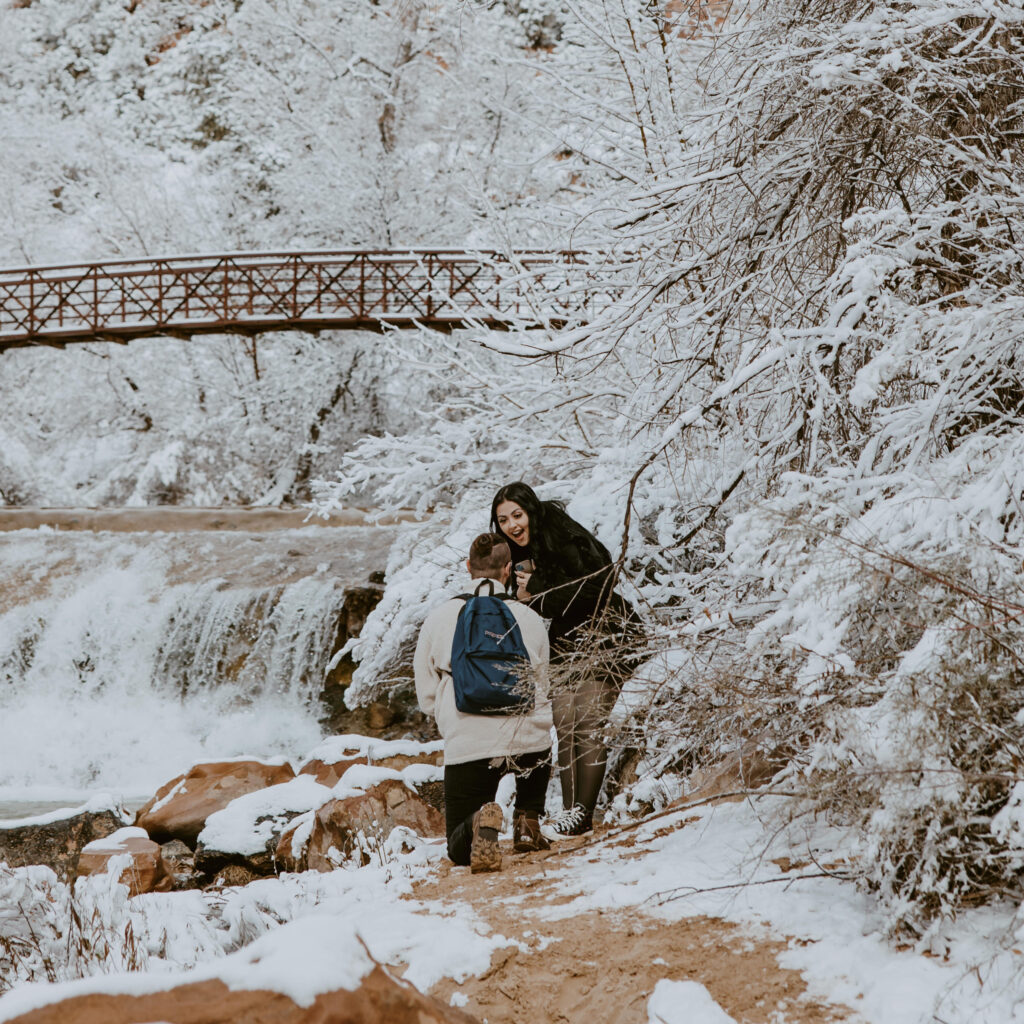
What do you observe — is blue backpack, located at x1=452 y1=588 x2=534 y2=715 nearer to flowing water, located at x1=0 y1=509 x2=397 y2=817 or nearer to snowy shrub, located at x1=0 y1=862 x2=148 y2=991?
snowy shrub, located at x1=0 y1=862 x2=148 y2=991

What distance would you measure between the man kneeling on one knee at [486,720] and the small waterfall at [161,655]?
6.44 m

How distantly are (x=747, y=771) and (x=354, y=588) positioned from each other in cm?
773

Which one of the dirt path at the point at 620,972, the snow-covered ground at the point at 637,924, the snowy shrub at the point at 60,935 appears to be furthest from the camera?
the snowy shrub at the point at 60,935

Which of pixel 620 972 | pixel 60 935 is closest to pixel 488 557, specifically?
pixel 620 972

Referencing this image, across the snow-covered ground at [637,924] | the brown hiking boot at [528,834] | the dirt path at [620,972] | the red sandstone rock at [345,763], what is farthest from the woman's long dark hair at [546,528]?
the red sandstone rock at [345,763]

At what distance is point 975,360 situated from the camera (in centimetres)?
323

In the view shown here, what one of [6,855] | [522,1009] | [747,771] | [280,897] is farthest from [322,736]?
[522,1009]

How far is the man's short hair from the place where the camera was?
395 centimetres

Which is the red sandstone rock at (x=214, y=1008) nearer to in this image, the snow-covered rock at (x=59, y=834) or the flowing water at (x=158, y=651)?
the snow-covered rock at (x=59, y=834)

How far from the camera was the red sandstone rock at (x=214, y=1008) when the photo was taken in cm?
183

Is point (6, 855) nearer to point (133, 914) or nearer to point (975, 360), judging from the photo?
point (133, 914)

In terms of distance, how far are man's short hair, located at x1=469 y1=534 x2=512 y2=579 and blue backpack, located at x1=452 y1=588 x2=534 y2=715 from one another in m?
0.14

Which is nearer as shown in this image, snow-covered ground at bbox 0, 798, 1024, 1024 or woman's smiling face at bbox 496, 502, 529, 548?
snow-covered ground at bbox 0, 798, 1024, 1024

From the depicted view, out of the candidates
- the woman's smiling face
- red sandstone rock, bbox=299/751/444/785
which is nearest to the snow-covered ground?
the woman's smiling face
